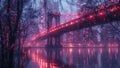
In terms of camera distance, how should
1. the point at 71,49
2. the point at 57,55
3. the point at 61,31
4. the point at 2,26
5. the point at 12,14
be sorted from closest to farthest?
the point at 12,14 → the point at 2,26 → the point at 61,31 → the point at 57,55 → the point at 71,49

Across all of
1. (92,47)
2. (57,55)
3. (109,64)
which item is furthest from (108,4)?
(92,47)

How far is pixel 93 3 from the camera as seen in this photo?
6.83 metres

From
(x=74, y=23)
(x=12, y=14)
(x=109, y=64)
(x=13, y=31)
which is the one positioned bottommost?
(x=109, y=64)

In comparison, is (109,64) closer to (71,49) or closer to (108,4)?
(108,4)

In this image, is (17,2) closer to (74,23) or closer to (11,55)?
(11,55)

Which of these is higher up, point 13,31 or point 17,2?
point 17,2

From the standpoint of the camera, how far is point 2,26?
6.68m

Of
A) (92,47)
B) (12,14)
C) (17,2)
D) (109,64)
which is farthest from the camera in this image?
(92,47)

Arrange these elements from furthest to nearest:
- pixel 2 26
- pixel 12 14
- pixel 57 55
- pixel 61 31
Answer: pixel 57 55 → pixel 61 31 → pixel 2 26 → pixel 12 14

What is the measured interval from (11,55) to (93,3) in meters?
2.57

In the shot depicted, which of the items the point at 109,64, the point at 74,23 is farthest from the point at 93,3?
the point at 109,64

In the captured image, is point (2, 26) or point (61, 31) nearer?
→ point (2, 26)

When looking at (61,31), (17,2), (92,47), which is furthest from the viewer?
(92,47)

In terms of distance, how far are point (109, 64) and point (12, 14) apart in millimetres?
17842
